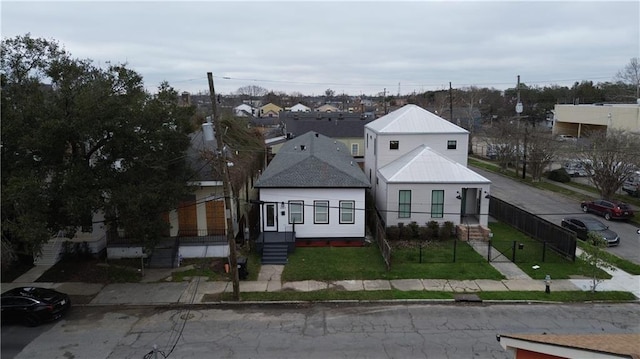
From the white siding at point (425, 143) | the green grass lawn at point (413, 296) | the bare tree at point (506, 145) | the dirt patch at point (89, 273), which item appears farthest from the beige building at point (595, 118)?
the dirt patch at point (89, 273)

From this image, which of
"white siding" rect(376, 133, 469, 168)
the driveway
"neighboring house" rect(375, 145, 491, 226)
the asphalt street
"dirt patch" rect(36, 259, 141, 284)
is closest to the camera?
the asphalt street

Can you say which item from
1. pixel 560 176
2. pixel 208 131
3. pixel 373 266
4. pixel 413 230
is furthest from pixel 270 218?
pixel 560 176

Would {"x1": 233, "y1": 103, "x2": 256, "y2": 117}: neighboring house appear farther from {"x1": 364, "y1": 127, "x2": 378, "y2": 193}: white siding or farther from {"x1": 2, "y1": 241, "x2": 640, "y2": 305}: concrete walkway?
{"x1": 2, "y1": 241, "x2": 640, "y2": 305}: concrete walkway

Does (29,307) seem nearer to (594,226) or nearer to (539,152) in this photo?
(594,226)

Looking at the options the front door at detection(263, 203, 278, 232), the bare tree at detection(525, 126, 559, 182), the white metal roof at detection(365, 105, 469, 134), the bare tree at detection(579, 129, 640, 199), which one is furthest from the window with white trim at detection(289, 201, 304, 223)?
the bare tree at detection(525, 126, 559, 182)

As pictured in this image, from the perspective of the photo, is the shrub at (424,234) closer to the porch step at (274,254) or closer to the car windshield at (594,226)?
the porch step at (274,254)

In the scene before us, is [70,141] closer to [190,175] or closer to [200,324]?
[190,175]
